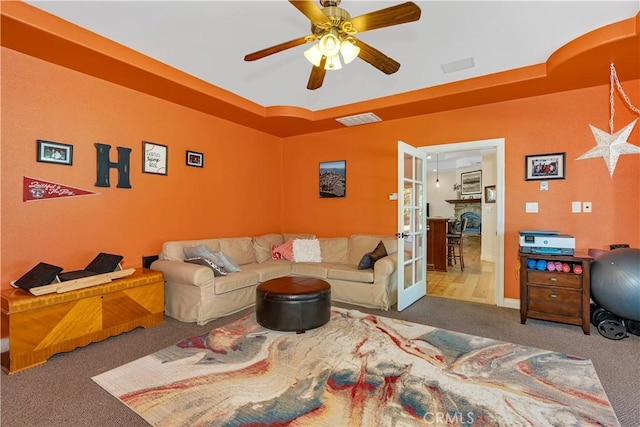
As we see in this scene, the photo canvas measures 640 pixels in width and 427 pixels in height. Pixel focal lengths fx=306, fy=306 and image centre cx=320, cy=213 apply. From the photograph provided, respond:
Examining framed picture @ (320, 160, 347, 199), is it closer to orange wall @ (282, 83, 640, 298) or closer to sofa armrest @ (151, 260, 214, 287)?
orange wall @ (282, 83, 640, 298)

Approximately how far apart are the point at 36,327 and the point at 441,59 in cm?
437

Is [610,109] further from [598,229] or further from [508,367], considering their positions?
[508,367]

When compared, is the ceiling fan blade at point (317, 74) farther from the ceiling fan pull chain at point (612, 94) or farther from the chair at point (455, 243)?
the chair at point (455, 243)

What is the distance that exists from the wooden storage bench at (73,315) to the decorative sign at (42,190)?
86 cm

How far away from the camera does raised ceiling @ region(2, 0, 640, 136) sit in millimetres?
2383

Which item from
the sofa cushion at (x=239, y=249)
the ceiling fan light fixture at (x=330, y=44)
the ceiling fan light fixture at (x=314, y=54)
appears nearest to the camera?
the ceiling fan light fixture at (x=330, y=44)

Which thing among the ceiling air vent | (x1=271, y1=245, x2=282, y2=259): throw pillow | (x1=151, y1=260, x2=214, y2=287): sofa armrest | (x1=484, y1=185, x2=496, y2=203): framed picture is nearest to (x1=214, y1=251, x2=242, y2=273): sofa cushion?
(x1=151, y1=260, x2=214, y2=287): sofa armrest

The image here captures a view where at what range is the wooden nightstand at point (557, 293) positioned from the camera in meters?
3.07

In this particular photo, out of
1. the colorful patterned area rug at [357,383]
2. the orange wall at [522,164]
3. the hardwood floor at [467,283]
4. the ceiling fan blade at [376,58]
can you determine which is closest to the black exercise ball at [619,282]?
the orange wall at [522,164]

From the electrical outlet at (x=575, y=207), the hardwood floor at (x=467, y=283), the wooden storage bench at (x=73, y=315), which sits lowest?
the hardwood floor at (x=467, y=283)

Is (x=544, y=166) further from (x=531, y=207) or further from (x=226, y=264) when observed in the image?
(x=226, y=264)

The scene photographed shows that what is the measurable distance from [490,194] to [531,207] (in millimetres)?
4128

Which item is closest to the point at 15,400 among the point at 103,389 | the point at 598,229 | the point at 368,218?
the point at 103,389

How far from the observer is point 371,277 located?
389 centimetres
